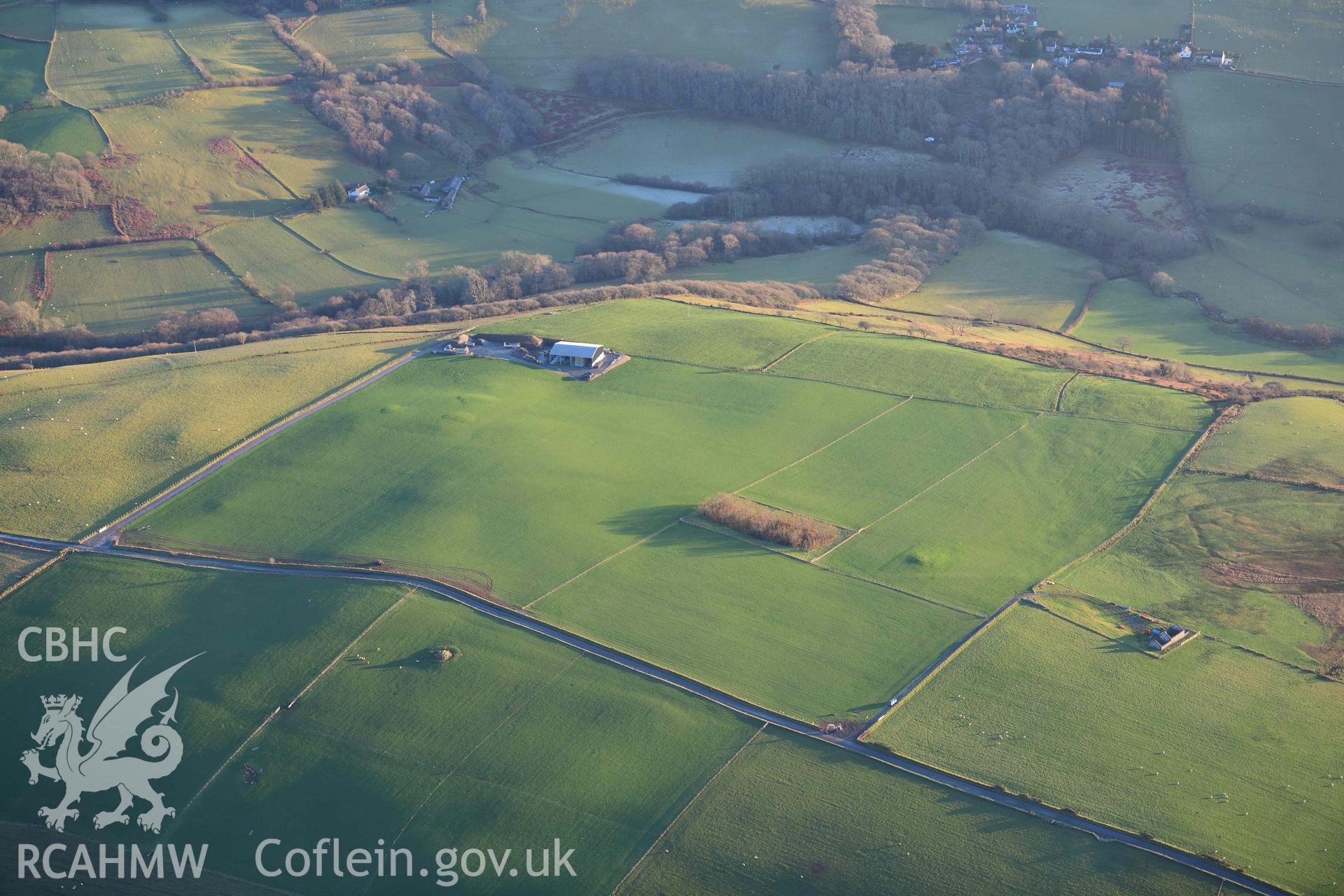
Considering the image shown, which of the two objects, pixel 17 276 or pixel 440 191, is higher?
pixel 440 191

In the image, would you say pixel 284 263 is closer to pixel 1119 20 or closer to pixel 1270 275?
pixel 1270 275

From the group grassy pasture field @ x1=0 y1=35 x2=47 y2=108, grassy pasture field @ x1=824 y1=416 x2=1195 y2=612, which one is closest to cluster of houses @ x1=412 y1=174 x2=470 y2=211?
grassy pasture field @ x1=0 y1=35 x2=47 y2=108

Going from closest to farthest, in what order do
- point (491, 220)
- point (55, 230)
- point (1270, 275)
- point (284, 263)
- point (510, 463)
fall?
point (510, 463) → point (55, 230) → point (1270, 275) → point (284, 263) → point (491, 220)

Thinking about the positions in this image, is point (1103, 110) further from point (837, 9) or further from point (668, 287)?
point (668, 287)

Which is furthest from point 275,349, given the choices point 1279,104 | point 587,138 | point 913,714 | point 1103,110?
point 1279,104

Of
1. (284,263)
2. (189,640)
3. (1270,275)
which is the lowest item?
(189,640)

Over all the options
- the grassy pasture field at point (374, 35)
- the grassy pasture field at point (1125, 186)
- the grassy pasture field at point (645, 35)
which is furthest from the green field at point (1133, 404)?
the grassy pasture field at point (374, 35)

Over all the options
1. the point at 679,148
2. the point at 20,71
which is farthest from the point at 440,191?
the point at 20,71
